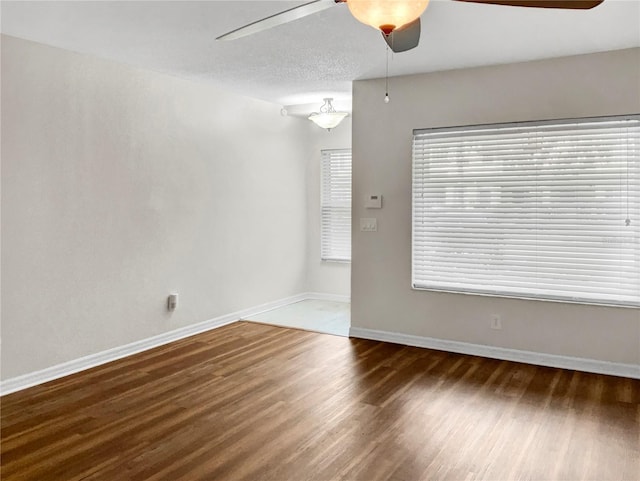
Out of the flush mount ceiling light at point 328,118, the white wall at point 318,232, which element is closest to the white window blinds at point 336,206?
the white wall at point 318,232

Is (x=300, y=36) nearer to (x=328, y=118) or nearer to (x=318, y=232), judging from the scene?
(x=328, y=118)

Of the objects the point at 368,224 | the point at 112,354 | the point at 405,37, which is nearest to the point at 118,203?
the point at 112,354

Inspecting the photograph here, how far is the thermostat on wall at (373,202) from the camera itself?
186 inches

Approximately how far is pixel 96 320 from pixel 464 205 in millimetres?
3268

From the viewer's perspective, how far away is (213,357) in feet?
14.0

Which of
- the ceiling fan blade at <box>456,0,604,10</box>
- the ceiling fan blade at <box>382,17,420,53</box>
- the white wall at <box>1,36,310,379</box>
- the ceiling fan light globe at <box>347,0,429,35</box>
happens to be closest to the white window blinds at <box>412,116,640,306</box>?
the ceiling fan blade at <box>382,17,420,53</box>

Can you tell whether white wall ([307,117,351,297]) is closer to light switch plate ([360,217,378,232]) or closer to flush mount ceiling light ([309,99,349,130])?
flush mount ceiling light ([309,99,349,130])

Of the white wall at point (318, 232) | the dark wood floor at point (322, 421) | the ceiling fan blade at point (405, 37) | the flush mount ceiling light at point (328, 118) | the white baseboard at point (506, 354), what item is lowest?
the dark wood floor at point (322, 421)

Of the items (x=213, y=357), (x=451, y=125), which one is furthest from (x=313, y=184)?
(x=213, y=357)

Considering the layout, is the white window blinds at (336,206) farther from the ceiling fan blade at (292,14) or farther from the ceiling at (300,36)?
the ceiling fan blade at (292,14)

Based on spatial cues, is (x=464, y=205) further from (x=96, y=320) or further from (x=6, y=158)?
(x=6, y=158)

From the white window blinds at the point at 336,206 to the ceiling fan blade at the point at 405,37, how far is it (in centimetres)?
388

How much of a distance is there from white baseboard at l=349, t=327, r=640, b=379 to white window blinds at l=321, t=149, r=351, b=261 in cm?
195

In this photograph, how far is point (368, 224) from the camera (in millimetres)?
4805
